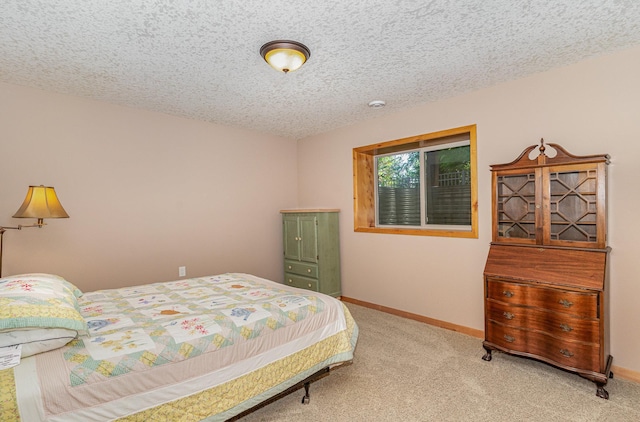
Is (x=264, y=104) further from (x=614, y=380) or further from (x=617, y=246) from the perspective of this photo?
(x=614, y=380)

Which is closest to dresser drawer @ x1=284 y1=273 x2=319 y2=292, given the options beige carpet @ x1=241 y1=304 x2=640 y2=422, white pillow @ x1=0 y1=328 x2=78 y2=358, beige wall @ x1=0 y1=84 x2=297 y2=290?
beige wall @ x1=0 y1=84 x2=297 y2=290

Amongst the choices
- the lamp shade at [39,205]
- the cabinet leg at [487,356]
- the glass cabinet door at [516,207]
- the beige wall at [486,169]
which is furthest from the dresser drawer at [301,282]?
the lamp shade at [39,205]

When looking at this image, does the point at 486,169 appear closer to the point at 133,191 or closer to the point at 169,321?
the point at 169,321

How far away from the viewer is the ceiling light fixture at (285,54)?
7.23 ft

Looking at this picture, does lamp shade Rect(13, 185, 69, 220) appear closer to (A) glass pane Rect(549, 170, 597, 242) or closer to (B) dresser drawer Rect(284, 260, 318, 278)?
(B) dresser drawer Rect(284, 260, 318, 278)

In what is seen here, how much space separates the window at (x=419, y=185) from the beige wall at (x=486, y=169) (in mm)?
99

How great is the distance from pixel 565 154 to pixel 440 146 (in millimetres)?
1430

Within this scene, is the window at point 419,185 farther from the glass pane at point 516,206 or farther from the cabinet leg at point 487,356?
the cabinet leg at point 487,356

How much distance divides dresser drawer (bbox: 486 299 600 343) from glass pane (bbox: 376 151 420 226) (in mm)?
1571

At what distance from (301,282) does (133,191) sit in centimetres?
237

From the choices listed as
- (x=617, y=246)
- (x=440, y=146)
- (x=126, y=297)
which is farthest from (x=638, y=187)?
(x=126, y=297)

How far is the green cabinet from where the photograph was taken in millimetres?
4305

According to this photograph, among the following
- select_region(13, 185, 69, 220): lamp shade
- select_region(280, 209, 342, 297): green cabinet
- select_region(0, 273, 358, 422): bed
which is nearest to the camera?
select_region(0, 273, 358, 422): bed

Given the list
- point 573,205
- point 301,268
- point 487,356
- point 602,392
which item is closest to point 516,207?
point 573,205
